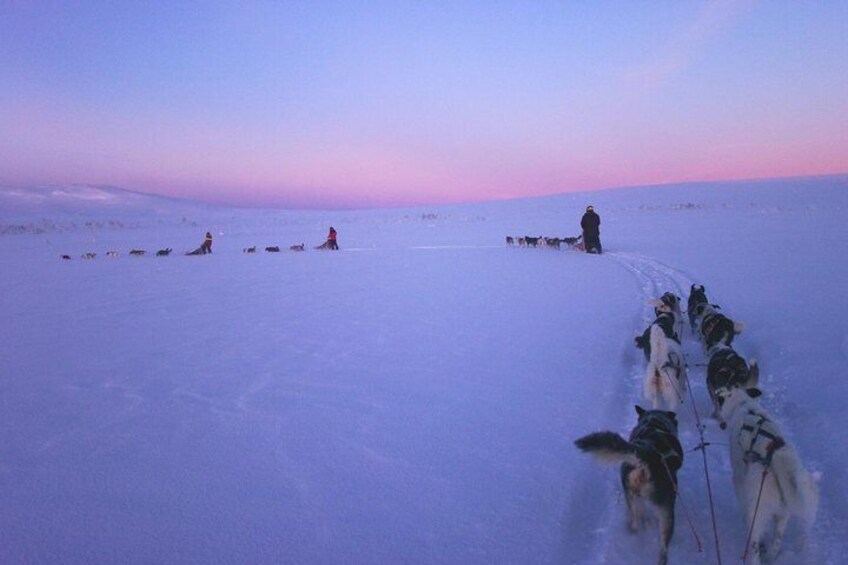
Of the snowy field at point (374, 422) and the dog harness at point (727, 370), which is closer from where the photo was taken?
the snowy field at point (374, 422)

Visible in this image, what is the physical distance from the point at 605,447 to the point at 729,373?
78.8 inches

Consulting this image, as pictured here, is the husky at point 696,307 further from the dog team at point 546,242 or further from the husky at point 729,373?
the dog team at point 546,242

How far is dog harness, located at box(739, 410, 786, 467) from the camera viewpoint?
86.8 inches

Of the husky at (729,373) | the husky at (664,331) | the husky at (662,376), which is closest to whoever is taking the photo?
the husky at (729,373)

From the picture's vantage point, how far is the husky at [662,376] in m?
3.65

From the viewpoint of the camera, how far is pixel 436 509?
2.73 m

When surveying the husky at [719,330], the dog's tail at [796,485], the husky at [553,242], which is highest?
the husky at [553,242]

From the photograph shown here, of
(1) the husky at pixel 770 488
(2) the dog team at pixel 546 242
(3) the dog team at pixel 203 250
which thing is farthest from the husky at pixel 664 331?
(3) the dog team at pixel 203 250

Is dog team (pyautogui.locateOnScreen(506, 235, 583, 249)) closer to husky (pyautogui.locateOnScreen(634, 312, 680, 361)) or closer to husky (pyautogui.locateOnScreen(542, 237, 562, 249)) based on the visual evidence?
husky (pyautogui.locateOnScreen(542, 237, 562, 249))

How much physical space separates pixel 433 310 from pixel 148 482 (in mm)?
5396

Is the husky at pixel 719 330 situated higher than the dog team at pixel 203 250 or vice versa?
the dog team at pixel 203 250

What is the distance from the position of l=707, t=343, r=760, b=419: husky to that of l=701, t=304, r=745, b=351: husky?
0.67 meters

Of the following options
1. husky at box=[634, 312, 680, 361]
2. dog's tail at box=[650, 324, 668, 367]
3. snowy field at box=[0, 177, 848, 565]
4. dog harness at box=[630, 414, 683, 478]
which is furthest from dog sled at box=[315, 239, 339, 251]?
dog harness at box=[630, 414, 683, 478]

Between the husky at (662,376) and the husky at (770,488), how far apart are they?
46.4 inches
